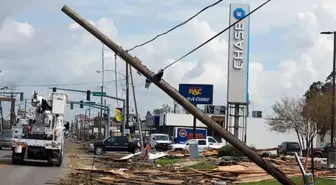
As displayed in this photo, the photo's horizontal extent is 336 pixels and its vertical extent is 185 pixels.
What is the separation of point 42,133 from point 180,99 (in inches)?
749

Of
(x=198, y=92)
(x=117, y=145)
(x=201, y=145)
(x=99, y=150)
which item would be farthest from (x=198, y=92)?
(x=99, y=150)

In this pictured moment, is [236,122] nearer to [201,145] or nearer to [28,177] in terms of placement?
[201,145]

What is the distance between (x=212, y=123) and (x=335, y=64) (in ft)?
97.7

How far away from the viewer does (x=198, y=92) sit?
52.1 m

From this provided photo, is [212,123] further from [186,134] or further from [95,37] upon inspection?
[186,134]

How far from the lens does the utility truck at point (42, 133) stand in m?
29.6

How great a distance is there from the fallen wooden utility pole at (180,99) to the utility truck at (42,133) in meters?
16.7

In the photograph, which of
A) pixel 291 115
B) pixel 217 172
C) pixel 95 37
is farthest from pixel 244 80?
pixel 95 37

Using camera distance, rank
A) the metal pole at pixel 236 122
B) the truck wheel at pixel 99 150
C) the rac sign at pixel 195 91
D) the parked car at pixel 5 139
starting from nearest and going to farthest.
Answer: the metal pole at pixel 236 122, the truck wheel at pixel 99 150, the rac sign at pixel 195 91, the parked car at pixel 5 139

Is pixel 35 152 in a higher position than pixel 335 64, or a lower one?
lower

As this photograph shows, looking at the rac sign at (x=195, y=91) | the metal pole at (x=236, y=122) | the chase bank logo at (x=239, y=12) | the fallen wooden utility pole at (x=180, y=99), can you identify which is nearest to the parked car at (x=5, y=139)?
the rac sign at (x=195, y=91)

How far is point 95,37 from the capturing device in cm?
1377

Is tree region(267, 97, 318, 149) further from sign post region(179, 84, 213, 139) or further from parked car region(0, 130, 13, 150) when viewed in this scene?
parked car region(0, 130, 13, 150)

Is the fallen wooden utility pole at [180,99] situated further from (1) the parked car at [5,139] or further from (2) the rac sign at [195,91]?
(1) the parked car at [5,139]
